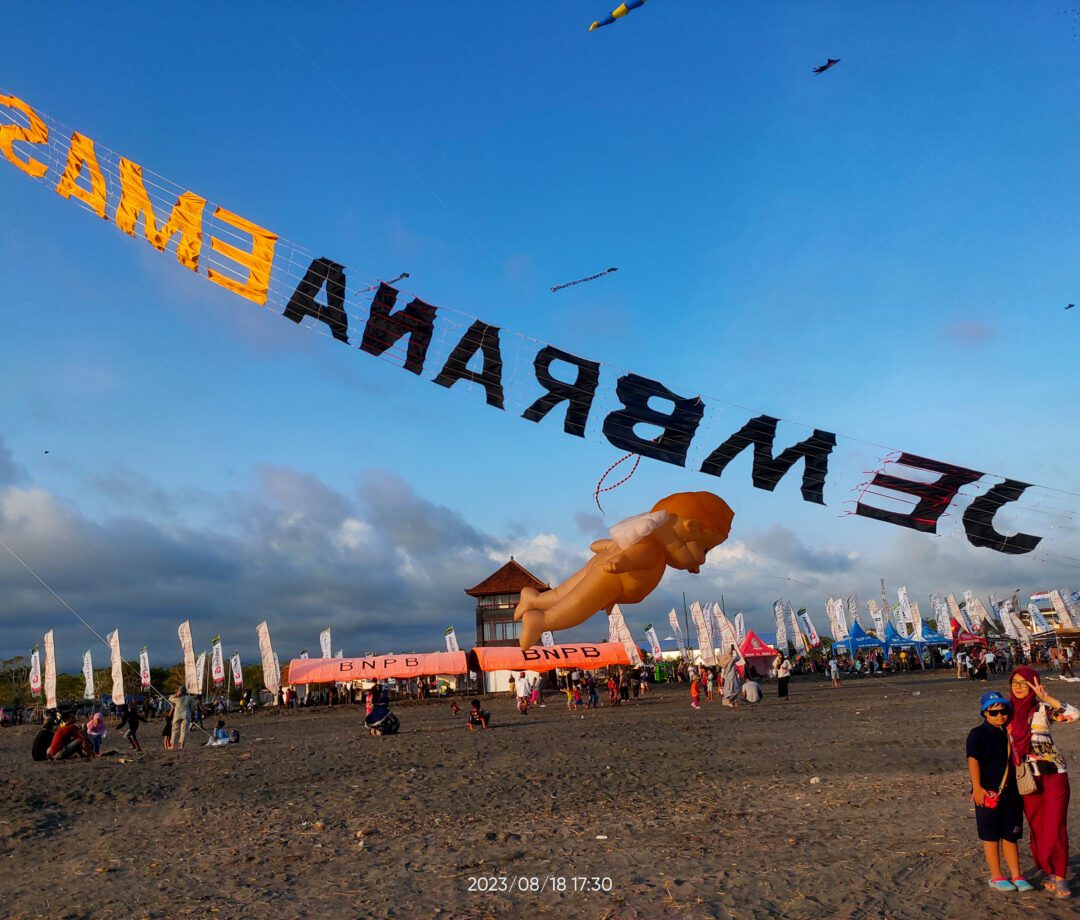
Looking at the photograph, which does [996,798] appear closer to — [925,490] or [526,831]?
[925,490]

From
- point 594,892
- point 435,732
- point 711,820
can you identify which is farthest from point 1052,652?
point 594,892

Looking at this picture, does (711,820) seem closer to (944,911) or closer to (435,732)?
→ (944,911)

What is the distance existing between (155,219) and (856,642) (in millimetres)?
61160

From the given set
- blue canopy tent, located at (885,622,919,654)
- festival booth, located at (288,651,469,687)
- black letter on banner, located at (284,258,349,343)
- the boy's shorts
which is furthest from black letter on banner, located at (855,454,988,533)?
blue canopy tent, located at (885,622,919,654)

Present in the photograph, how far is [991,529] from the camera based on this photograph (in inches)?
349

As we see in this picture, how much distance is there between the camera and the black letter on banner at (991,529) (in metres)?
8.79

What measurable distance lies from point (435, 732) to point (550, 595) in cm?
2058

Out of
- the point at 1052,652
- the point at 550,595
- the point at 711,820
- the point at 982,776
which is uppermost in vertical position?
the point at 550,595

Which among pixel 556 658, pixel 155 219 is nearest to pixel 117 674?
pixel 556 658

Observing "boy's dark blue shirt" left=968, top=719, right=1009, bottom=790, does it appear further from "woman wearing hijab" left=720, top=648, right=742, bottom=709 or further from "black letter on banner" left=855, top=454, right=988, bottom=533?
"woman wearing hijab" left=720, top=648, right=742, bottom=709

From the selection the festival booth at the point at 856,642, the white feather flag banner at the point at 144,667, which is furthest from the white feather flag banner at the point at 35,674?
the festival booth at the point at 856,642

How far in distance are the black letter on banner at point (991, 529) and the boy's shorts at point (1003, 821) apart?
8.82ft

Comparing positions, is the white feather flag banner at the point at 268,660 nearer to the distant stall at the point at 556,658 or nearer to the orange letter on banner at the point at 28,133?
the distant stall at the point at 556,658

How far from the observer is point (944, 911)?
6.85m
